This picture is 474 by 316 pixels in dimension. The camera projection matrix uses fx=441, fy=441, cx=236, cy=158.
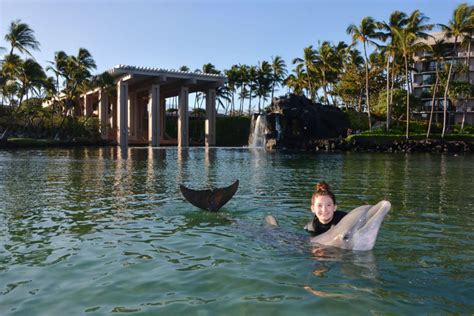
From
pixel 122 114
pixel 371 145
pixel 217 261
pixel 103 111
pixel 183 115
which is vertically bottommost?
pixel 217 261

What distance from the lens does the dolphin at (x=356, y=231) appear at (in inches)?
234

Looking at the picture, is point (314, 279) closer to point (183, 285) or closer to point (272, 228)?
point (183, 285)

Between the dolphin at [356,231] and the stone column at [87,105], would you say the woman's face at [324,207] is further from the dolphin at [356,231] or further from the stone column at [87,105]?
the stone column at [87,105]

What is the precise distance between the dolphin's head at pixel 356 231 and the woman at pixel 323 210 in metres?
0.34

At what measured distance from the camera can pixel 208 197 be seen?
10.1 meters

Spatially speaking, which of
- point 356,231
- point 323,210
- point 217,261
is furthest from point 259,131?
point 217,261

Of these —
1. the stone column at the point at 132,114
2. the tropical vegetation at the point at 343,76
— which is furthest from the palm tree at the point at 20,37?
the stone column at the point at 132,114

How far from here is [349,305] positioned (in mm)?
4555

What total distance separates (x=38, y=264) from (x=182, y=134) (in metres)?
57.4

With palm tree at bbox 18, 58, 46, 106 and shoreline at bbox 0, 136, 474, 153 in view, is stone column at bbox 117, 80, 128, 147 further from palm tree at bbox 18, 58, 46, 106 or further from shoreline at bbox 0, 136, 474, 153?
palm tree at bbox 18, 58, 46, 106

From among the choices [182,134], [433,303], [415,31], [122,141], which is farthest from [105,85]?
[433,303]

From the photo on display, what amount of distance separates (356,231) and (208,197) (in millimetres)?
4553

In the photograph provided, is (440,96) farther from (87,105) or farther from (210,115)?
(87,105)

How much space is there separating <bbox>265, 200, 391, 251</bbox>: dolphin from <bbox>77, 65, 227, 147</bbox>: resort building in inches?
2044
